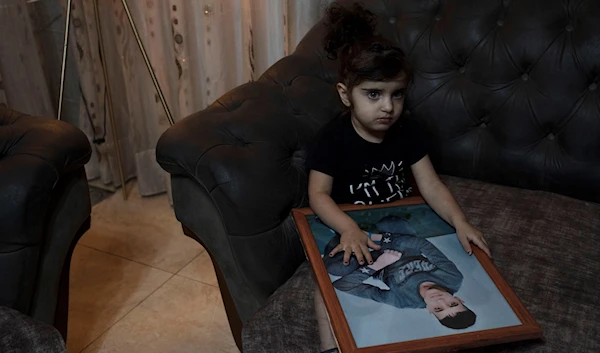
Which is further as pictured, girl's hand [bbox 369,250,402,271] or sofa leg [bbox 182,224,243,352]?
sofa leg [bbox 182,224,243,352]

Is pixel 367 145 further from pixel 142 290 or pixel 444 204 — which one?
pixel 142 290

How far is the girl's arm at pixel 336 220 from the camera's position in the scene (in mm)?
1263

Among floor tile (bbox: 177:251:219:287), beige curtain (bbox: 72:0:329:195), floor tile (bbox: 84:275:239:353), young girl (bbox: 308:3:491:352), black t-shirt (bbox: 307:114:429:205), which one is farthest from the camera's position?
beige curtain (bbox: 72:0:329:195)

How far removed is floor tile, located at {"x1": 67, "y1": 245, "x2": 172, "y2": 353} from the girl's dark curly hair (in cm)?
104

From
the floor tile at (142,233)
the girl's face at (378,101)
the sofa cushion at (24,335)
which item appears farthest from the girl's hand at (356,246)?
the floor tile at (142,233)

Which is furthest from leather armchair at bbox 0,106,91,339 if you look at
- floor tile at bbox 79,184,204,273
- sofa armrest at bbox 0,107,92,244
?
floor tile at bbox 79,184,204,273

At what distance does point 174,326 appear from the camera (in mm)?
1885

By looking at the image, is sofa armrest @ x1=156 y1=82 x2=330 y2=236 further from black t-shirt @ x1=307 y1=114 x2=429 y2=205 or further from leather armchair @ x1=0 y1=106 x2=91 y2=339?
leather armchair @ x1=0 y1=106 x2=91 y2=339

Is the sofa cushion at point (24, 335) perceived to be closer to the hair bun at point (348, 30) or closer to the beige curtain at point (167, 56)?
the hair bun at point (348, 30)

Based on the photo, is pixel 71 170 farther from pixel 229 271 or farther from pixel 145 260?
pixel 145 260

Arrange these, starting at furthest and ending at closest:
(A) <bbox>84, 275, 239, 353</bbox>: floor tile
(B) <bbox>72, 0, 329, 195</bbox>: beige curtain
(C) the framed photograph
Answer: (B) <bbox>72, 0, 329, 195</bbox>: beige curtain < (A) <bbox>84, 275, 239, 353</bbox>: floor tile < (C) the framed photograph

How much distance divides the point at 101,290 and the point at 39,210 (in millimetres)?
781

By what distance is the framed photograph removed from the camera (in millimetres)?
1069

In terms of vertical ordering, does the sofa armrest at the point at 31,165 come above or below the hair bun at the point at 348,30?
below
